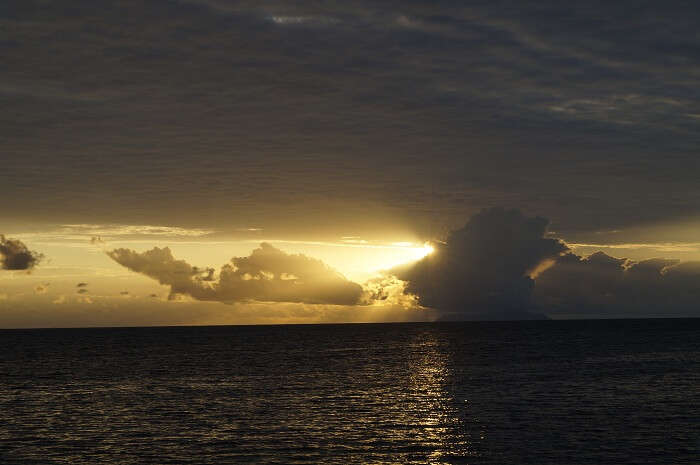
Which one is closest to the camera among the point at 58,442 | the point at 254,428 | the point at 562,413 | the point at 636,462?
the point at 636,462

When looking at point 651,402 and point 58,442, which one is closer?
point 58,442

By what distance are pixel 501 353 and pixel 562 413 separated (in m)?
95.0

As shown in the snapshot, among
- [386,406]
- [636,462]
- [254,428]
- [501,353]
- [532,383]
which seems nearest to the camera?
→ [636,462]

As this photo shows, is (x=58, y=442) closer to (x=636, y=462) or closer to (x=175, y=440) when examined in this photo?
(x=175, y=440)

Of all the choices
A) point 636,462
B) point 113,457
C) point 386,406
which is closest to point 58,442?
point 113,457

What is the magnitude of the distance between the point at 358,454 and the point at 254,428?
1375cm

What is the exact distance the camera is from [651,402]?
77312 millimetres

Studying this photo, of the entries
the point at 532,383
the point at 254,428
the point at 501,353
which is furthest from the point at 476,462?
the point at 501,353

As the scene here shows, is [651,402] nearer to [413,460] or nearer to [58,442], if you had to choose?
[413,460]

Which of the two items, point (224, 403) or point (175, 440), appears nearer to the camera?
point (175, 440)

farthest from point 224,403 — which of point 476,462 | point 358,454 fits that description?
point 476,462

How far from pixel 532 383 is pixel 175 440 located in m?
54.0

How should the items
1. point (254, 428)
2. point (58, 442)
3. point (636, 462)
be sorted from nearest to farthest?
point (636, 462), point (58, 442), point (254, 428)

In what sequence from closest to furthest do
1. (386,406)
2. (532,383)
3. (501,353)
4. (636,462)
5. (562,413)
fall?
(636,462)
(562,413)
(386,406)
(532,383)
(501,353)
